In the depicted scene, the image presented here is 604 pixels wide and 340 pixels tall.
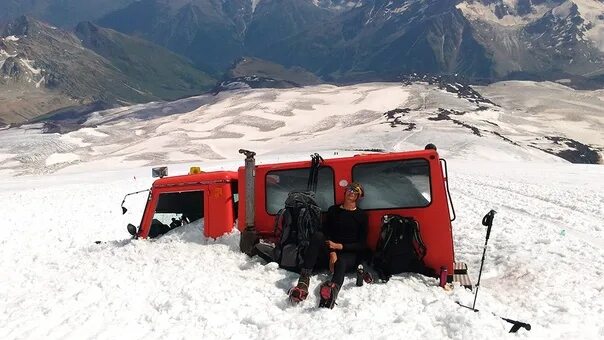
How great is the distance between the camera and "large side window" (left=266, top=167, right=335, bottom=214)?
353 inches

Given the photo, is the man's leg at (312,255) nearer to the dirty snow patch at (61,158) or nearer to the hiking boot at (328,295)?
the hiking boot at (328,295)

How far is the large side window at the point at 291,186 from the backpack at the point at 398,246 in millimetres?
1235

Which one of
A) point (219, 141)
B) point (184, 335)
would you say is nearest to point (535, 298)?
point (184, 335)

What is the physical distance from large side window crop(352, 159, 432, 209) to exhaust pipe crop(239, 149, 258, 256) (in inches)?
77.1

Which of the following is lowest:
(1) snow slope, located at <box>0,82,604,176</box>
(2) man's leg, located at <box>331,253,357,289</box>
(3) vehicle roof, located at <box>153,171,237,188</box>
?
(1) snow slope, located at <box>0,82,604,176</box>

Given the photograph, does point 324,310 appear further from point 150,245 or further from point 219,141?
point 219,141

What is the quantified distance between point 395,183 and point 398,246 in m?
1.09

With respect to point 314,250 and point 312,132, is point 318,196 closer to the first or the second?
point 314,250

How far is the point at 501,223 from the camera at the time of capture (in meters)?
14.0

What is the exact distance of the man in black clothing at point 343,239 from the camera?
818 cm

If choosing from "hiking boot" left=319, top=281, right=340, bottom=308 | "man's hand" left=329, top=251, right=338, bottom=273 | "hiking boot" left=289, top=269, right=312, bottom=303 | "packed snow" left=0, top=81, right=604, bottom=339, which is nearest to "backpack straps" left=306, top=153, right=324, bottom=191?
"man's hand" left=329, top=251, right=338, bottom=273

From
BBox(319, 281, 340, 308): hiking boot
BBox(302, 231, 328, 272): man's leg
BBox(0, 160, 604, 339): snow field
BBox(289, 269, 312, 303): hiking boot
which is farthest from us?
BBox(302, 231, 328, 272): man's leg

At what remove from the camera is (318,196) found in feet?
29.6

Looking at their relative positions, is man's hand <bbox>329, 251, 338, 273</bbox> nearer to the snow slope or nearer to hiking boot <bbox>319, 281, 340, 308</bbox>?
hiking boot <bbox>319, 281, 340, 308</bbox>
